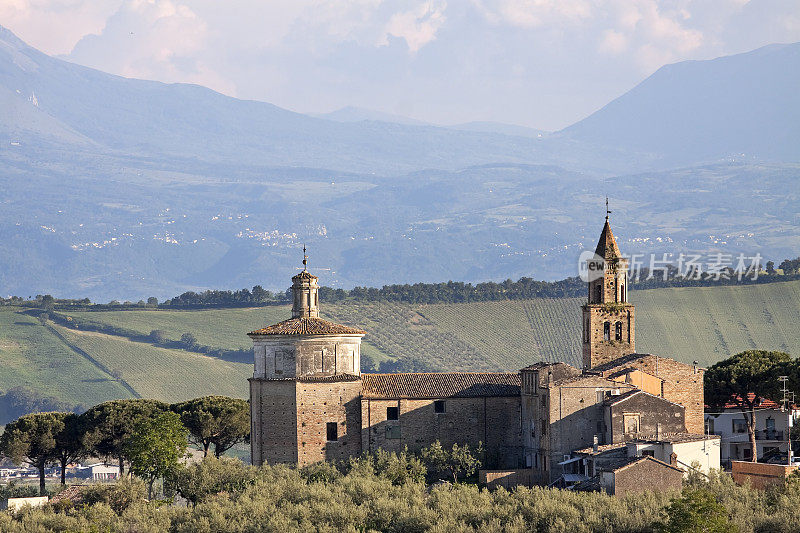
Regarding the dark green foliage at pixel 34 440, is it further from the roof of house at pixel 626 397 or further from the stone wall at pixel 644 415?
the stone wall at pixel 644 415

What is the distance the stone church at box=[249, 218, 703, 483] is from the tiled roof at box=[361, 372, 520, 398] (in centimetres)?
5

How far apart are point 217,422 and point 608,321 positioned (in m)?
20.9

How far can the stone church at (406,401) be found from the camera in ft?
220

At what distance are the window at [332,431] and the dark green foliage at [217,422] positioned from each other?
9037 millimetres

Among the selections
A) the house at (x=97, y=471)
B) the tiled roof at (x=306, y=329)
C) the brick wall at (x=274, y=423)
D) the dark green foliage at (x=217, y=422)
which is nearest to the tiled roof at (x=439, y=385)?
the tiled roof at (x=306, y=329)

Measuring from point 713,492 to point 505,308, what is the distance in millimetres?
110244

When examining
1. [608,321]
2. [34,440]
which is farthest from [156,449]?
[608,321]

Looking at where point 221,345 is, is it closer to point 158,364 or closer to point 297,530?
point 158,364

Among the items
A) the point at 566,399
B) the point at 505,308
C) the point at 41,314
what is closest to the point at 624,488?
the point at 566,399

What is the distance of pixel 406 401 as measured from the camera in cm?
6950

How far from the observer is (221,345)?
155 metres

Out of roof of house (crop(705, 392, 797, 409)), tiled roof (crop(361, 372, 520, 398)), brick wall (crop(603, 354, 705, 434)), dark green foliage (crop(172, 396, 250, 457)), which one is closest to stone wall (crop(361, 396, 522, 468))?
tiled roof (crop(361, 372, 520, 398))

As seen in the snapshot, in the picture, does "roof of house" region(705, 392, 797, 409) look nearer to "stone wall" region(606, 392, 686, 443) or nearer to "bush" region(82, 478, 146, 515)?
"stone wall" region(606, 392, 686, 443)

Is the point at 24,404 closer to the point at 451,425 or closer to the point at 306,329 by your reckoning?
the point at 306,329
